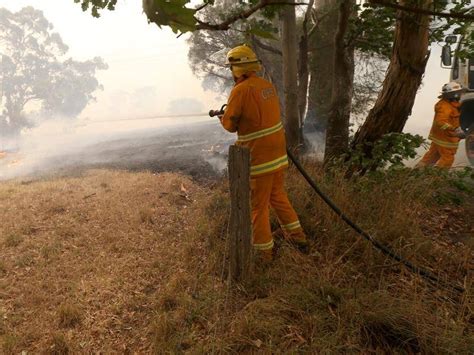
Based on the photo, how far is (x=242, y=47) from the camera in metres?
3.23

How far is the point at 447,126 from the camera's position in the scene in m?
5.71

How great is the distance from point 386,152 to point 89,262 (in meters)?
3.93

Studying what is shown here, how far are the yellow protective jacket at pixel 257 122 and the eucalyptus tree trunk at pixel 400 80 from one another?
6.39 ft

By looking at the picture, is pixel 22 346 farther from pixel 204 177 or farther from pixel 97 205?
pixel 204 177

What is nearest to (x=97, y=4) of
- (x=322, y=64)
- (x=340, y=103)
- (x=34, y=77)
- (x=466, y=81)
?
(x=340, y=103)

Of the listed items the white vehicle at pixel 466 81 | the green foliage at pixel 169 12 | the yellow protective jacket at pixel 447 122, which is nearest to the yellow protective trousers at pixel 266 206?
the green foliage at pixel 169 12

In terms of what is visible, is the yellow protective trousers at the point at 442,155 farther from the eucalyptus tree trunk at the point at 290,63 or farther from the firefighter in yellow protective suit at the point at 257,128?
the firefighter in yellow protective suit at the point at 257,128

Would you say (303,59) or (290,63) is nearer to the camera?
(290,63)

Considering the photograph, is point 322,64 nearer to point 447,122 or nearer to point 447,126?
point 447,122

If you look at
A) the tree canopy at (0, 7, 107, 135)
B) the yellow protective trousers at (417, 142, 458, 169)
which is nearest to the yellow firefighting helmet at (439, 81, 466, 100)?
the yellow protective trousers at (417, 142, 458, 169)

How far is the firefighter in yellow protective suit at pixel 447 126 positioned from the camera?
579 centimetres

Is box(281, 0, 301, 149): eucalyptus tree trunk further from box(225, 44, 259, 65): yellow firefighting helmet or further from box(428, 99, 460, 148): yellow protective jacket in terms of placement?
box(225, 44, 259, 65): yellow firefighting helmet

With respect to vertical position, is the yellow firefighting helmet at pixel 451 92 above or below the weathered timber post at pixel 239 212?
above

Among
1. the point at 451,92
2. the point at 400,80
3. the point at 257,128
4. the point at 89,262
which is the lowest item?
the point at 89,262
